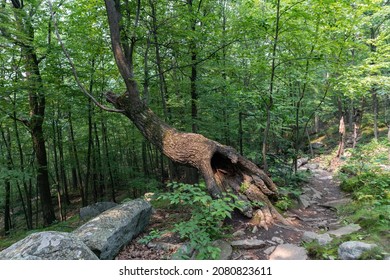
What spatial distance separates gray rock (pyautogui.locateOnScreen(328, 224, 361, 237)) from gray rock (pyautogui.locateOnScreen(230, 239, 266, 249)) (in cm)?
131

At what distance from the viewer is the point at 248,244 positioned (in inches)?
154

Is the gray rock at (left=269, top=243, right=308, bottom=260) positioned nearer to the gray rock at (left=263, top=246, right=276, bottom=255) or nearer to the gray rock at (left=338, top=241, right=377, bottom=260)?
the gray rock at (left=263, top=246, right=276, bottom=255)

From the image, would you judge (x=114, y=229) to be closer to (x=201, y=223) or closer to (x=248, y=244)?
(x=201, y=223)

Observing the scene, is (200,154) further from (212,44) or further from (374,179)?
→ (374,179)

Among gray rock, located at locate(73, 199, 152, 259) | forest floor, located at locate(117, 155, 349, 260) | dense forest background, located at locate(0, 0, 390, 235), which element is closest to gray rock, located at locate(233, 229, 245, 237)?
forest floor, located at locate(117, 155, 349, 260)

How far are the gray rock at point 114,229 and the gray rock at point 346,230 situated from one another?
370 cm

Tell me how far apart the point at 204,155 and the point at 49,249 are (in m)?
3.11

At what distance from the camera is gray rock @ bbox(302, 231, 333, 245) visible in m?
3.73

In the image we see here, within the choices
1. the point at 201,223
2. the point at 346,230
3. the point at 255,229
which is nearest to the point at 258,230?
the point at 255,229

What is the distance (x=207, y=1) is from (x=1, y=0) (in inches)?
289

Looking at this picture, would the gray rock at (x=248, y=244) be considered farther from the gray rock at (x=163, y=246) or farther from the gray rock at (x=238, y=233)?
the gray rock at (x=163, y=246)

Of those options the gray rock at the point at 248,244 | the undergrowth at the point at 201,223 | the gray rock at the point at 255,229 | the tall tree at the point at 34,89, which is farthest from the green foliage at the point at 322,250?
the tall tree at the point at 34,89
